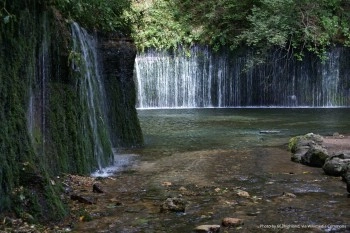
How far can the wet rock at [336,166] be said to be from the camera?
9.04 m

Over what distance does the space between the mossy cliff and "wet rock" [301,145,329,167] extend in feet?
12.7

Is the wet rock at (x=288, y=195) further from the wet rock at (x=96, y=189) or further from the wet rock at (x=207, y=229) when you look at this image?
the wet rock at (x=96, y=189)

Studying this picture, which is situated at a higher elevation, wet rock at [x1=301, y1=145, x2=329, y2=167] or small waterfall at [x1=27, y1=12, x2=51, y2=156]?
small waterfall at [x1=27, y1=12, x2=51, y2=156]

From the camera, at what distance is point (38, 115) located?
311 inches

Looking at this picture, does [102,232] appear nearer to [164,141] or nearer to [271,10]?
[164,141]

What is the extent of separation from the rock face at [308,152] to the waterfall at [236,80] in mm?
15565

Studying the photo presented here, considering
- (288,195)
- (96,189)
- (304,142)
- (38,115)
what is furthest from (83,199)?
(304,142)

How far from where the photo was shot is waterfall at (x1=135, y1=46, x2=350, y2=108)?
27656 millimetres

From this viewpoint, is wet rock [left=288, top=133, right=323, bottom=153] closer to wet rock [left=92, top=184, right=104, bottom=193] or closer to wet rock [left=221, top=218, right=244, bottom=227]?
wet rock [left=92, top=184, right=104, bottom=193]

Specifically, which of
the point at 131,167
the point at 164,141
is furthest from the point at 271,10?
the point at 131,167

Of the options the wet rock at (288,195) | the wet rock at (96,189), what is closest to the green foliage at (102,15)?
the wet rock at (96,189)

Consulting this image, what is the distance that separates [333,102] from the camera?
27688 mm

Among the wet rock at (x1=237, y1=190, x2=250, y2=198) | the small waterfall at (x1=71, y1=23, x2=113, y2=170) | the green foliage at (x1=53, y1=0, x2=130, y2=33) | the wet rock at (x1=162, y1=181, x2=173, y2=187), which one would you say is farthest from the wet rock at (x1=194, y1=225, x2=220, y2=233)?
the green foliage at (x1=53, y1=0, x2=130, y2=33)

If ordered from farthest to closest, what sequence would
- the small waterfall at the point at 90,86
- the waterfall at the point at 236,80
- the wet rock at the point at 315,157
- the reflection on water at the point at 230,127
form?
the waterfall at the point at 236,80 < the reflection on water at the point at 230,127 < the wet rock at the point at 315,157 < the small waterfall at the point at 90,86
